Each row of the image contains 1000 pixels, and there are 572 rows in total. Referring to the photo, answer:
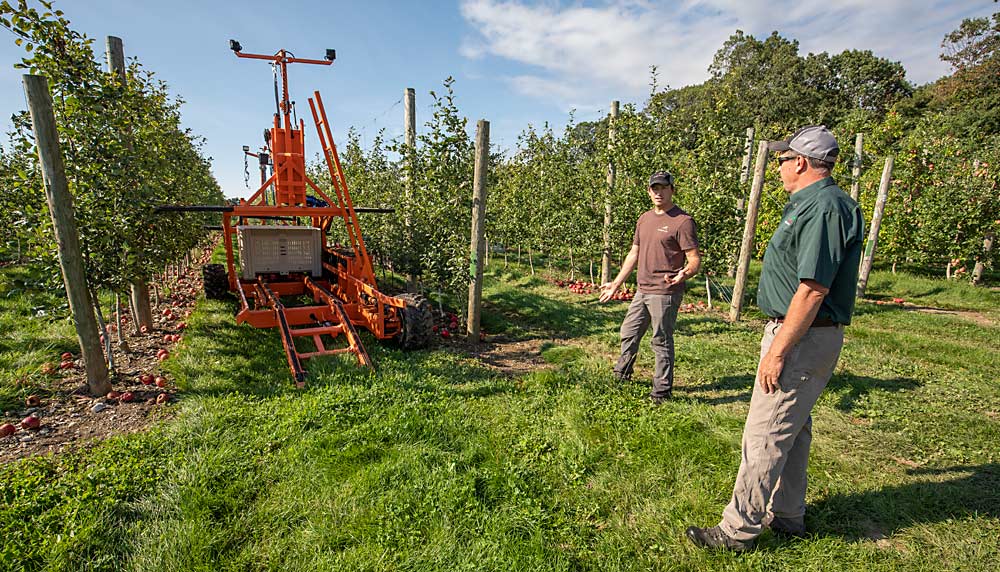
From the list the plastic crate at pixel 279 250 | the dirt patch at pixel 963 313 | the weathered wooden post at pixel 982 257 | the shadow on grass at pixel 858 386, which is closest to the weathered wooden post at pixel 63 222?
the plastic crate at pixel 279 250

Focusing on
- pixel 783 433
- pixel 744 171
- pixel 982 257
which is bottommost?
pixel 783 433

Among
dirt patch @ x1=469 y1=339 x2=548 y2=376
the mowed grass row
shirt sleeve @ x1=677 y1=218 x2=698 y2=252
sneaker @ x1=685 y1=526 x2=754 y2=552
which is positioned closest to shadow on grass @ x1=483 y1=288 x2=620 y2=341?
dirt patch @ x1=469 y1=339 x2=548 y2=376

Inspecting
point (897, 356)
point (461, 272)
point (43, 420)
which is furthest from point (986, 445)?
point (43, 420)

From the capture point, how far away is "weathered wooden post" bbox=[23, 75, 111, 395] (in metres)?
3.48

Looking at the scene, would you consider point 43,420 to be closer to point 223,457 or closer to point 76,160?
point 223,457

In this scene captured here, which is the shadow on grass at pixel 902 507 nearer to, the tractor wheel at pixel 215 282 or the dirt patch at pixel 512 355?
the dirt patch at pixel 512 355

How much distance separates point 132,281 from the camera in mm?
4645

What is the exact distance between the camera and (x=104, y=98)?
4227 mm

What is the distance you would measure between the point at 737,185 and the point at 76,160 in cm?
1017

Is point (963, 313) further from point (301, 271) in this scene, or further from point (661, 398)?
point (301, 271)

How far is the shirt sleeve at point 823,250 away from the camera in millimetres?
1988

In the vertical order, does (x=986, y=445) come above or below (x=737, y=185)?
below

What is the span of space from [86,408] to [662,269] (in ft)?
18.3

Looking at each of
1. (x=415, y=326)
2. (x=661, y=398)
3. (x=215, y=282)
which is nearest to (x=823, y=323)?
(x=661, y=398)
